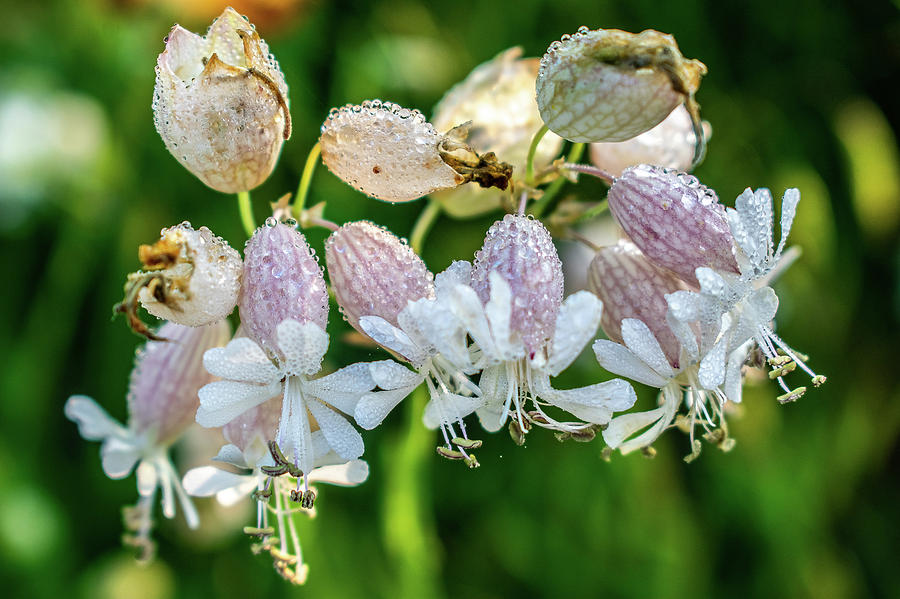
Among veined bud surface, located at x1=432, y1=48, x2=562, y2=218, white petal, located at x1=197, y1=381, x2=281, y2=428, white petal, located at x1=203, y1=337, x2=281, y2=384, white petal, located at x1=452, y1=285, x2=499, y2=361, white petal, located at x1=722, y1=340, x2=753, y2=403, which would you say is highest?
veined bud surface, located at x1=432, y1=48, x2=562, y2=218

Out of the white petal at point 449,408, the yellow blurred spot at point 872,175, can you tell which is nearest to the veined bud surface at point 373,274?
the white petal at point 449,408

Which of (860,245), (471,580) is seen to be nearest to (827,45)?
(860,245)

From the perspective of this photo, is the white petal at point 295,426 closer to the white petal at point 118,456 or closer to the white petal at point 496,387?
the white petal at point 496,387

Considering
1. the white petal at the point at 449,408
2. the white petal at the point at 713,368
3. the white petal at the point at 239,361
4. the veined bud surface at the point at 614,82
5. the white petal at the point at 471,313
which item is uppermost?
the veined bud surface at the point at 614,82

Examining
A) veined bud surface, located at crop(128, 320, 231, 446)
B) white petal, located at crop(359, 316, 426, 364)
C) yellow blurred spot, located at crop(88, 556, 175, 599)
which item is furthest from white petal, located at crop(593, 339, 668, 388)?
yellow blurred spot, located at crop(88, 556, 175, 599)

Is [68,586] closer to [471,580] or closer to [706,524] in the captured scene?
[471,580]

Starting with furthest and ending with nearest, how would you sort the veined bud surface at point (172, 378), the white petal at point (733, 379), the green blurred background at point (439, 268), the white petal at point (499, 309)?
the green blurred background at point (439, 268) < the veined bud surface at point (172, 378) < the white petal at point (733, 379) < the white petal at point (499, 309)

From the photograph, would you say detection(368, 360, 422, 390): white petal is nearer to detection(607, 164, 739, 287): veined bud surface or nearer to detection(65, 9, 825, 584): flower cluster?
detection(65, 9, 825, 584): flower cluster
